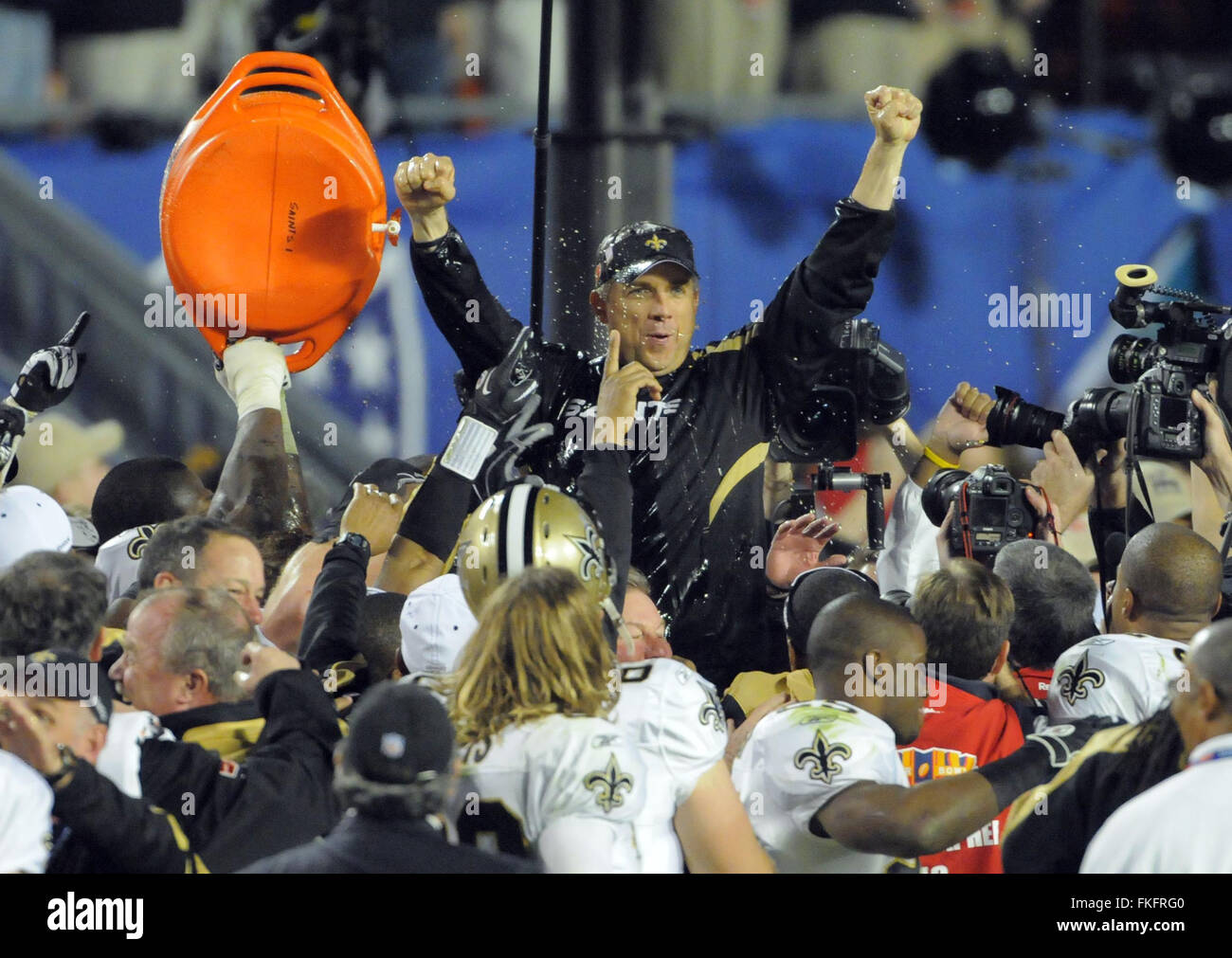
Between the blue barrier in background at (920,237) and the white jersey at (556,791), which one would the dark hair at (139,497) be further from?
the blue barrier in background at (920,237)

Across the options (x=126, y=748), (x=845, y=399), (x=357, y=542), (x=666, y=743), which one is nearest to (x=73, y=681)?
(x=126, y=748)

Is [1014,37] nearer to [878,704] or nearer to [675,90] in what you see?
[675,90]

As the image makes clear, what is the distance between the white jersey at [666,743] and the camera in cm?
240

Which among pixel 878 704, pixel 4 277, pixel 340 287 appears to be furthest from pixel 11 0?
pixel 878 704

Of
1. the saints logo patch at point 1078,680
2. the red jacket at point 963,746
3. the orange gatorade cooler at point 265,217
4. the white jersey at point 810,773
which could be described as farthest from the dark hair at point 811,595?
the orange gatorade cooler at point 265,217

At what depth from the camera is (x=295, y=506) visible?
3881 millimetres

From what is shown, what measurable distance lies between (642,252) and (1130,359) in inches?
50.7

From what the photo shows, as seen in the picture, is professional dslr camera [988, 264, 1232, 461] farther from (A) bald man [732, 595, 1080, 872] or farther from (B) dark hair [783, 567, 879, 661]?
(A) bald man [732, 595, 1080, 872]

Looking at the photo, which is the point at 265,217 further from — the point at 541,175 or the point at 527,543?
the point at 527,543

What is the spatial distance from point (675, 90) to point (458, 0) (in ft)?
3.32

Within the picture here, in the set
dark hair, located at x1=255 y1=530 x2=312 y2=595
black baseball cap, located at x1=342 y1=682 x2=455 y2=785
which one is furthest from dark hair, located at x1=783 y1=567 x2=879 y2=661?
black baseball cap, located at x1=342 y1=682 x2=455 y2=785

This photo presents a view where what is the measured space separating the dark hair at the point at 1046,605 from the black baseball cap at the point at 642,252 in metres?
0.97

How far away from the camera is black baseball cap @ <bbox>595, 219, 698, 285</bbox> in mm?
3783

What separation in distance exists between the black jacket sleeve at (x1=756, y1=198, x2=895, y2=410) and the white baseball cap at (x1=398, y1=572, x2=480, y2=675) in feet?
3.44
